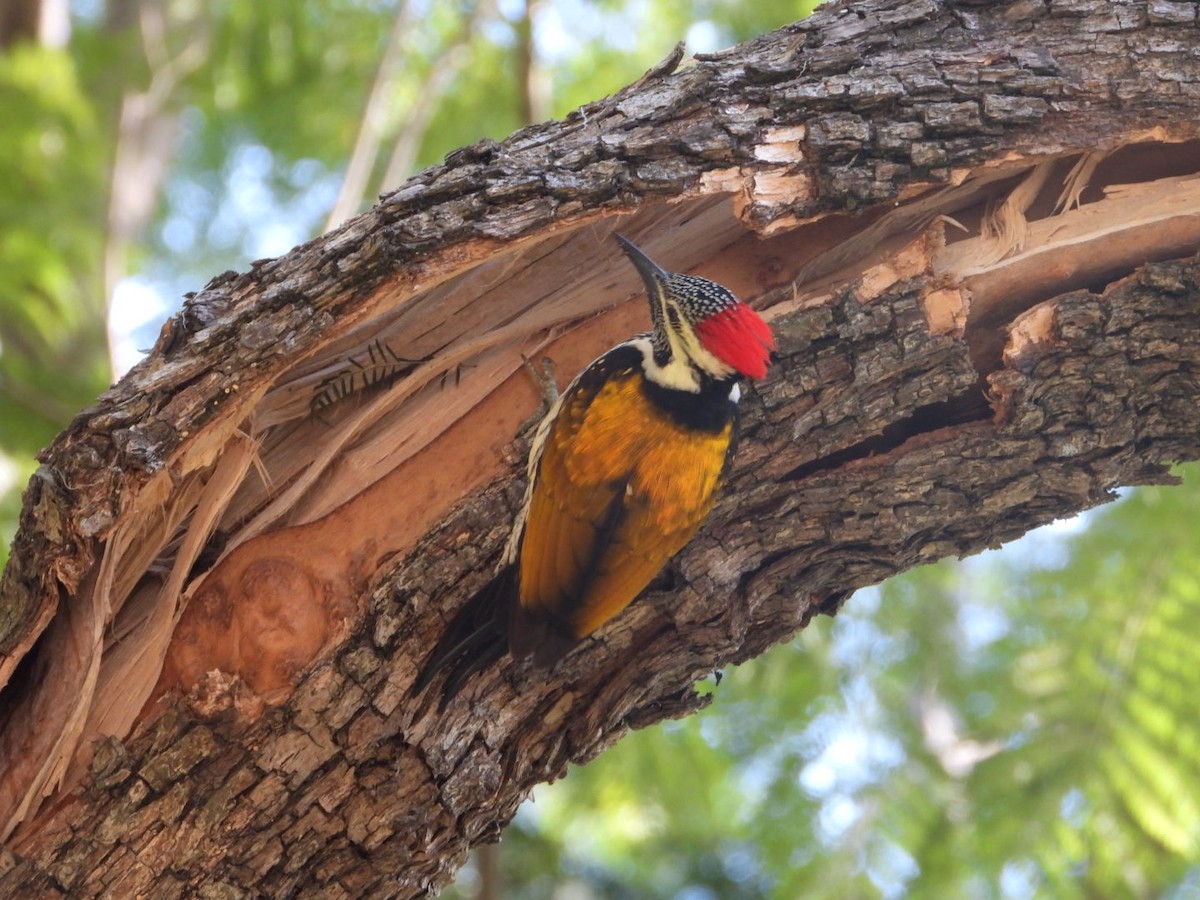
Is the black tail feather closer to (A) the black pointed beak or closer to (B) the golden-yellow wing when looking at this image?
(B) the golden-yellow wing

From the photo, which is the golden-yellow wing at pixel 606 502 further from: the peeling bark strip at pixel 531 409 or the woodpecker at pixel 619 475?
the peeling bark strip at pixel 531 409

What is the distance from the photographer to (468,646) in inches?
118

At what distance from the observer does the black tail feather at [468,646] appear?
2984mm

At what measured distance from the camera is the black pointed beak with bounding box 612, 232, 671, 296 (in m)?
3.20

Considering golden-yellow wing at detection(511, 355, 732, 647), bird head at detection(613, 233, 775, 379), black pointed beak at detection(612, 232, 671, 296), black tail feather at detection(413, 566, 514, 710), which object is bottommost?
black tail feather at detection(413, 566, 514, 710)

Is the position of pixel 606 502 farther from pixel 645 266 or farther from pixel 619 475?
pixel 645 266

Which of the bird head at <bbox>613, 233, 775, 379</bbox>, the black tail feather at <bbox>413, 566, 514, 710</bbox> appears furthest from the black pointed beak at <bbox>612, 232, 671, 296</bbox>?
the black tail feather at <bbox>413, 566, 514, 710</bbox>

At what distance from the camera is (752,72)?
312 centimetres

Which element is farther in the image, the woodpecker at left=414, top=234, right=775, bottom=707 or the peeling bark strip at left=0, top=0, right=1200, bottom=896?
the woodpecker at left=414, top=234, right=775, bottom=707

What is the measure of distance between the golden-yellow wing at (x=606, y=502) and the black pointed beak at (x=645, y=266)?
0.98 ft

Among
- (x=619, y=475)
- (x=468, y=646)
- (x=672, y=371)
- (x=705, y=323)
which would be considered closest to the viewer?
(x=468, y=646)

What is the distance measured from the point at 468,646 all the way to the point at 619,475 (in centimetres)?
72

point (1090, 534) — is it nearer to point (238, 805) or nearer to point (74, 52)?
point (238, 805)

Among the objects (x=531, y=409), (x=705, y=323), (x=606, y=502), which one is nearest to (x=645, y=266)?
(x=705, y=323)
